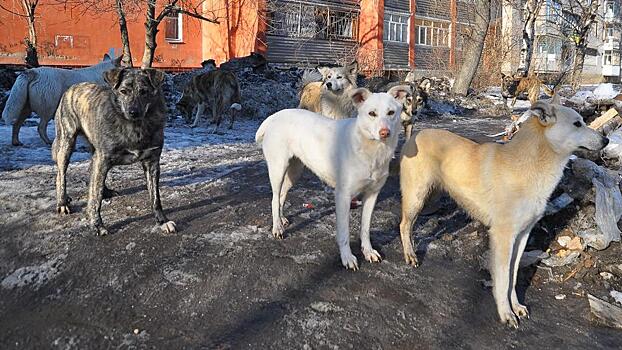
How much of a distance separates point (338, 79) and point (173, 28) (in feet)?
56.2

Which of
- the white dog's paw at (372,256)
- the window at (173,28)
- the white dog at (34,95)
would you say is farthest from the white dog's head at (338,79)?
the window at (173,28)

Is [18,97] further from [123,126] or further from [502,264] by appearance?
[502,264]

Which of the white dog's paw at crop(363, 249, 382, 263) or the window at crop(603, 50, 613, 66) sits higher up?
the window at crop(603, 50, 613, 66)

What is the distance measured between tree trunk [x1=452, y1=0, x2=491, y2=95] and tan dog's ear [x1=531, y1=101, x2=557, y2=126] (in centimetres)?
1586

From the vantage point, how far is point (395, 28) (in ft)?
94.8

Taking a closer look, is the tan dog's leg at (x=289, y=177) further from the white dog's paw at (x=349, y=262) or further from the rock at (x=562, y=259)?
the rock at (x=562, y=259)

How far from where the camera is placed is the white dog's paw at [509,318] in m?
3.40

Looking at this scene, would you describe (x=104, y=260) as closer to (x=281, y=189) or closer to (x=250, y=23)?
(x=281, y=189)

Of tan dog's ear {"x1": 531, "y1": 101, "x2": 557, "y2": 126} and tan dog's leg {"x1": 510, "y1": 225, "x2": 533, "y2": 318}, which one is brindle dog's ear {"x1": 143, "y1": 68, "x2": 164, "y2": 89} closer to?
tan dog's ear {"x1": 531, "y1": 101, "x2": 557, "y2": 126}

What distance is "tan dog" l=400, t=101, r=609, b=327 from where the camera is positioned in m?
3.41

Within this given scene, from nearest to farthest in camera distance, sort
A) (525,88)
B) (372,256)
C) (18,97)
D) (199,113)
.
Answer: (372,256)
(18,97)
(199,113)
(525,88)

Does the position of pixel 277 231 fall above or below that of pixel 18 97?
below

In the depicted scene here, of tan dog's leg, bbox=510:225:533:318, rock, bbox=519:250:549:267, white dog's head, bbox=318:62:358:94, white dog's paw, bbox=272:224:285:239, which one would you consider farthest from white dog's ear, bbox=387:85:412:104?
white dog's head, bbox=318:62:358:94

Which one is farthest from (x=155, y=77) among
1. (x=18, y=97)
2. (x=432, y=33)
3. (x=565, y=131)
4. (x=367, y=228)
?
(x=432, y=33)
